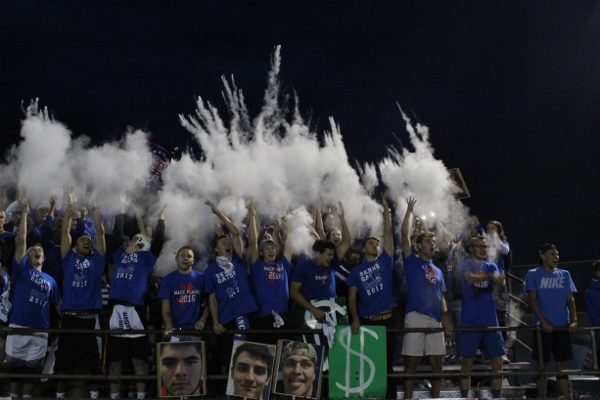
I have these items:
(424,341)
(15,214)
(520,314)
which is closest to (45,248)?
(15,214)

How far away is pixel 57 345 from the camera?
29.5ft

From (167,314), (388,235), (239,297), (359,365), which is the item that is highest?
(388,235)

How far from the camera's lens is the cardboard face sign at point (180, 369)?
8.20 m

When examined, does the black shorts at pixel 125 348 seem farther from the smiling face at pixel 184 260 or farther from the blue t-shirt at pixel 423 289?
the blue t-shirt at pixel 423 289

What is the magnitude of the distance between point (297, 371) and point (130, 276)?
2.27 metres

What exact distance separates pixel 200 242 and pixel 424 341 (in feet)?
13.2

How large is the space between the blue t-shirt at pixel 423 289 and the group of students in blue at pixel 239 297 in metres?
0.01

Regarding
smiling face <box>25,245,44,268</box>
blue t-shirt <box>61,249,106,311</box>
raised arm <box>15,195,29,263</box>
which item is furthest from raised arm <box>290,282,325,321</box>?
raised arm <box>15,195,29,263</box>

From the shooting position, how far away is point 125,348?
8562 millimetres

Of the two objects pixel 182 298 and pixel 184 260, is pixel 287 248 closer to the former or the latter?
pixel 184 260

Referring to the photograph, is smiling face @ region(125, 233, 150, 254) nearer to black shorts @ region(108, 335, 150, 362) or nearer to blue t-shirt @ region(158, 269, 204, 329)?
blue t-shirt @ region(158, 269, 204, 329)

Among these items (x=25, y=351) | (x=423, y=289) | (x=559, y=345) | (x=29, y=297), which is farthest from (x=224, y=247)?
(x=559, y=345)

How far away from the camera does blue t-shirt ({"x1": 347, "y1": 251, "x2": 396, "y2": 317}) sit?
8844mm

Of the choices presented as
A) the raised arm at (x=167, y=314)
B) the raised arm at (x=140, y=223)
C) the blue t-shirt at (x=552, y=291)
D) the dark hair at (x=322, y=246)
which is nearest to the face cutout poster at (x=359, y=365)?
the dark hair at (x=322, y=246)
